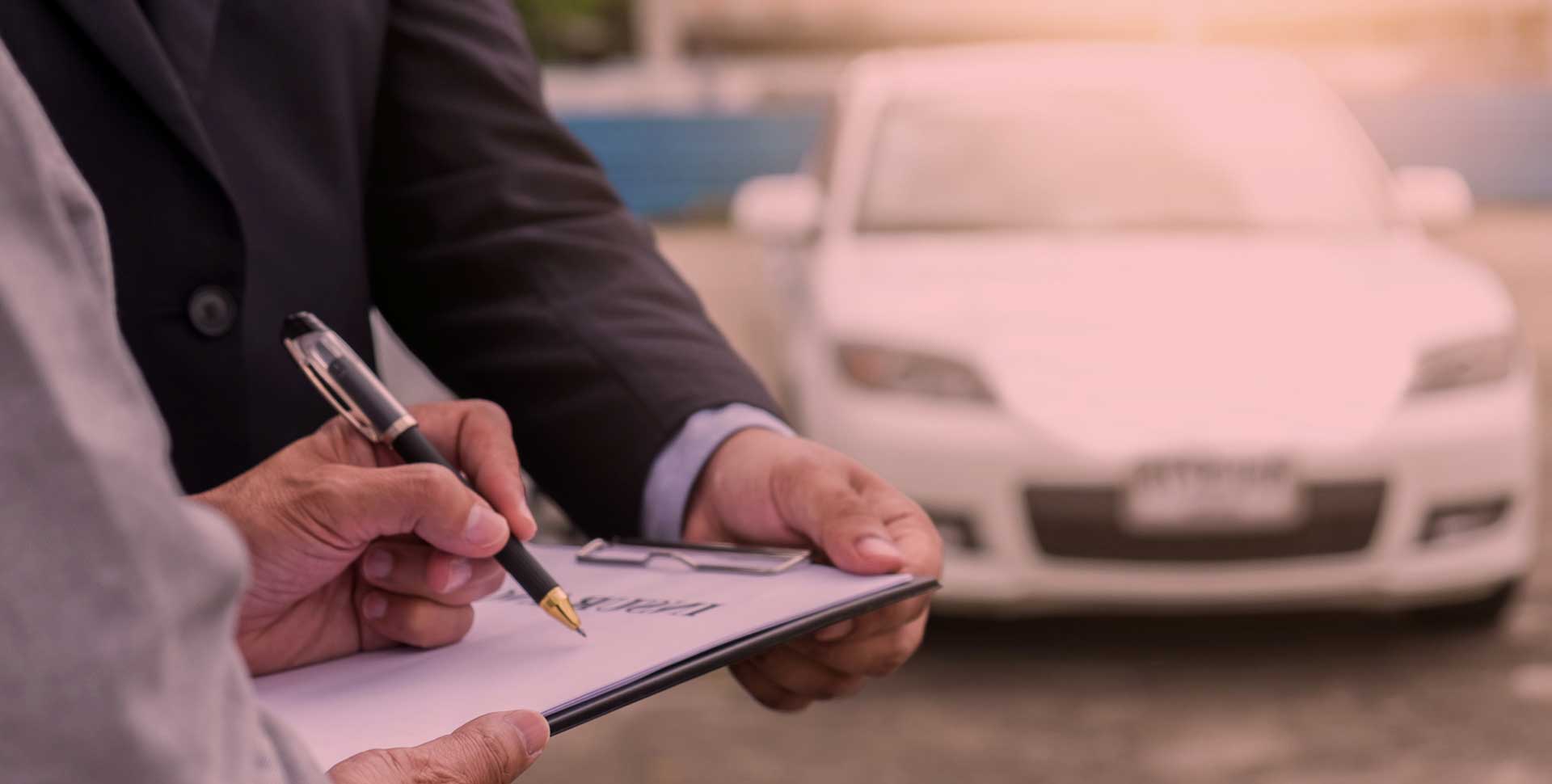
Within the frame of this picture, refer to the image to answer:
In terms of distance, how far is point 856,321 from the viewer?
3.67 metres

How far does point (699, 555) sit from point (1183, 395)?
8.03 feet

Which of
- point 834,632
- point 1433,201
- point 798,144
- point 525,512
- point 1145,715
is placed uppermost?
point 525,512

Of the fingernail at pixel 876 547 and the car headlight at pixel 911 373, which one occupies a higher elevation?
the fingernail at pixel 876 547

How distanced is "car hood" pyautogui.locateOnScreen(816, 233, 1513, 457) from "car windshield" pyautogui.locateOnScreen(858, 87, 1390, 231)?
0.62 feet

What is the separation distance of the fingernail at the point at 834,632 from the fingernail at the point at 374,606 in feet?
0.85

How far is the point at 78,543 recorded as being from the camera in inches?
16.9

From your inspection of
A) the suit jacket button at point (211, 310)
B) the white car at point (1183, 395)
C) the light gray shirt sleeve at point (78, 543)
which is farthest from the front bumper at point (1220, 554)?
the light gray shirt sleeve at point (78, 543)

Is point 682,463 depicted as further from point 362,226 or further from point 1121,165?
point 1121,165

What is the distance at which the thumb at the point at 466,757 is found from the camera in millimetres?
660

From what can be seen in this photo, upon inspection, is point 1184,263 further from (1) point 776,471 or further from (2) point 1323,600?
(1) point 776,471

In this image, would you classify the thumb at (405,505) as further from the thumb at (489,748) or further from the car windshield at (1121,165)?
the car windshield at (1121,165)

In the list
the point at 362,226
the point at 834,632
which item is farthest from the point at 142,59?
the point at 834,632

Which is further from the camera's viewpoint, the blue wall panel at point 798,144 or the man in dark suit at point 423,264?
the blue wall panel at point 798,144

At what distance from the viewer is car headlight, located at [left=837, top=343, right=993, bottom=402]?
3490 mm
